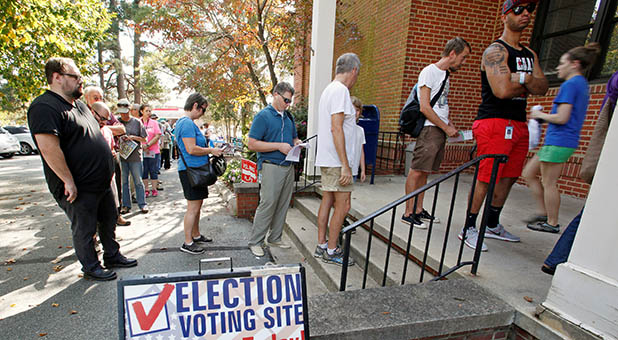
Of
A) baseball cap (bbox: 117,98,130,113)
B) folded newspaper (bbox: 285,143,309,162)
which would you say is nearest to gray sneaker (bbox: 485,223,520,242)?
folded newspaper (bbox: 285,143,309,162)

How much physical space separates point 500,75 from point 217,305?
2514mm

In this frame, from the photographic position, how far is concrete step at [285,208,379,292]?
Answer: 8.32ft

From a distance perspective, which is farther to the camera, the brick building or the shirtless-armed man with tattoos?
the brick building

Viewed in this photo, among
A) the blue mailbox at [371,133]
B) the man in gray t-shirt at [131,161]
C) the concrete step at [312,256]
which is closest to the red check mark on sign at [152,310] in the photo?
the concrete step at [312,256]

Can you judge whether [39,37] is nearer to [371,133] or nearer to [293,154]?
[293,154]

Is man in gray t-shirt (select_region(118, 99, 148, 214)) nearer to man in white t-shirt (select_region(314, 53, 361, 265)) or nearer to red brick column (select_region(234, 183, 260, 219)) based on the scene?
red brick column (select_region(234, 183, 260, 219))

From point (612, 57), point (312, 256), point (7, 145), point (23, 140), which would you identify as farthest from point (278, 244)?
point (23, 140)

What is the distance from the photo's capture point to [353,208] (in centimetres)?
362

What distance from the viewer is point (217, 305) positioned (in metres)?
1.35

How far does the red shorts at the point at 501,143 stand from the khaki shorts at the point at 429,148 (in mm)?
396

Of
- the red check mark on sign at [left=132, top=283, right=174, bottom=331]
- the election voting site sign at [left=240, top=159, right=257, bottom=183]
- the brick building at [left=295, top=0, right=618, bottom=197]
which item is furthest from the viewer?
the election voting site sign at [left=240, top=159, right=257, bottom=183]

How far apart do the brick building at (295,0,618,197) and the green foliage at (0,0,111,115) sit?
6.14 m

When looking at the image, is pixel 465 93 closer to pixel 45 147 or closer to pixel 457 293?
pixel 457 293

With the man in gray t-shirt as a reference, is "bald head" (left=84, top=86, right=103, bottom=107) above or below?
above
